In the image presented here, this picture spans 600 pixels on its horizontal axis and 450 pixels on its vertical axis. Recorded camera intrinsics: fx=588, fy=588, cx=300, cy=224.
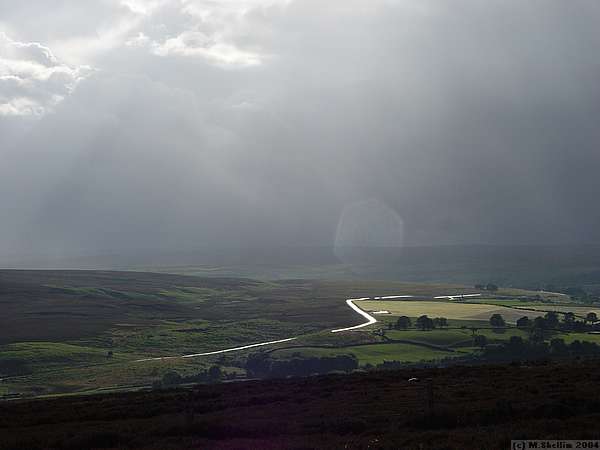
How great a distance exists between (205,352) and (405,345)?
5717 cm

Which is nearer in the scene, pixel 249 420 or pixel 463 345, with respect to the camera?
pixel 249 420

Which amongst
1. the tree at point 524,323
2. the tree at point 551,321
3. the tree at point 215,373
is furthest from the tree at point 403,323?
the tree at point 215,373

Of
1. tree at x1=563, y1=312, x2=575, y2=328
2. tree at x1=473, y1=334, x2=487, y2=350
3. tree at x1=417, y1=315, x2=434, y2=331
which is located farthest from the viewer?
tree at x1=563, y1=312, x2=575, y2=328

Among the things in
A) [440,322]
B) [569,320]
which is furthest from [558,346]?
[569,320]

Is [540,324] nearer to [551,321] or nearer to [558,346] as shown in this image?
[551,321]

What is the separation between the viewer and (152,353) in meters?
166

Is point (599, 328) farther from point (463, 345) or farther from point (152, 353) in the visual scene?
point (152, 353)

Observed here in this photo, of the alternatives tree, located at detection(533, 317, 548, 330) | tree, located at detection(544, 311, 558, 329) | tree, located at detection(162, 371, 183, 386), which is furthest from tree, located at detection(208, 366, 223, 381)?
tree, located at detection(544, 311, 558, 329)

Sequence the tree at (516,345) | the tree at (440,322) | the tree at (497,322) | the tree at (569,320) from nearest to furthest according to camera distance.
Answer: the tree at (516,345) < the tree at (497,322) < the tree at (569,320) < the tree at (440,322)

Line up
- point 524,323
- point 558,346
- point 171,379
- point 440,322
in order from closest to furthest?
point 171,379
point 558,346
point 524,323
point 440,322

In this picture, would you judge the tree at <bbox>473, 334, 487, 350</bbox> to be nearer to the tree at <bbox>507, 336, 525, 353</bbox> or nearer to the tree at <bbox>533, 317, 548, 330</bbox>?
the tree at <bbox>507, 336, 525, 353</bbox>

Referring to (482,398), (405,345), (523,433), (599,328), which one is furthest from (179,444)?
(599,328)

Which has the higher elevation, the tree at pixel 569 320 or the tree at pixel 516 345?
the tree at pixel 569 320

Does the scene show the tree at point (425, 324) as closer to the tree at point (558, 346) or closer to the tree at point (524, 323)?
the tree at point (524, 323)
